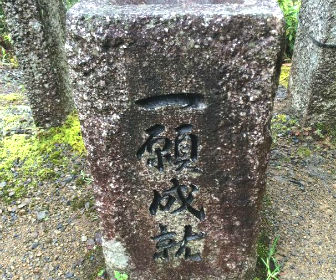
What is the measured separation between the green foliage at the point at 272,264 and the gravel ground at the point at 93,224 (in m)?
0.05

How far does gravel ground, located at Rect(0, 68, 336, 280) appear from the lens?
2555 mm

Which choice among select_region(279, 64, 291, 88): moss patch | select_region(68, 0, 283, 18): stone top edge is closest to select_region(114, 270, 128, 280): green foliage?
select_region(68, 0, 283, 18): stone top edge

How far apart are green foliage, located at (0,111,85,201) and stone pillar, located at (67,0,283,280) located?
4.48 feet

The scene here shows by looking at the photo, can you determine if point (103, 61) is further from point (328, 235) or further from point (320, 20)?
point (320, 20)

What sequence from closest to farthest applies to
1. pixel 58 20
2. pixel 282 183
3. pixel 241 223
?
pixel 241 223
pixel 282 183
pixel 58 20

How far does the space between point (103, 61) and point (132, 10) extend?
258 mm

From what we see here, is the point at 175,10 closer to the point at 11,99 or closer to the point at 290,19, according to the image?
the point at 11,99

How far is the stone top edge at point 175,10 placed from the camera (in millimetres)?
1584

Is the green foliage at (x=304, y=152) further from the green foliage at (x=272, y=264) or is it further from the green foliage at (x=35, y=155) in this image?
the green foliage at (x=35, y=155)

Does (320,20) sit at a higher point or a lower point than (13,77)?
higher

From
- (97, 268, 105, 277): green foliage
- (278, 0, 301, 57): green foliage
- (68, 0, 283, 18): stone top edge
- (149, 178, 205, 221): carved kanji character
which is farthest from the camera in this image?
(278, 0, 301, 57): green foliage

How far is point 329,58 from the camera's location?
330 centimetres

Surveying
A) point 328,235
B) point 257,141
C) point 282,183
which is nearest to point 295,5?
point 282,183

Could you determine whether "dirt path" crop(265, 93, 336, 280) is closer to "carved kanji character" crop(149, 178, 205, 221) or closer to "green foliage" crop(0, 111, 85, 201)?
"carved kanji character" crop(149, 178, 205, 221)
